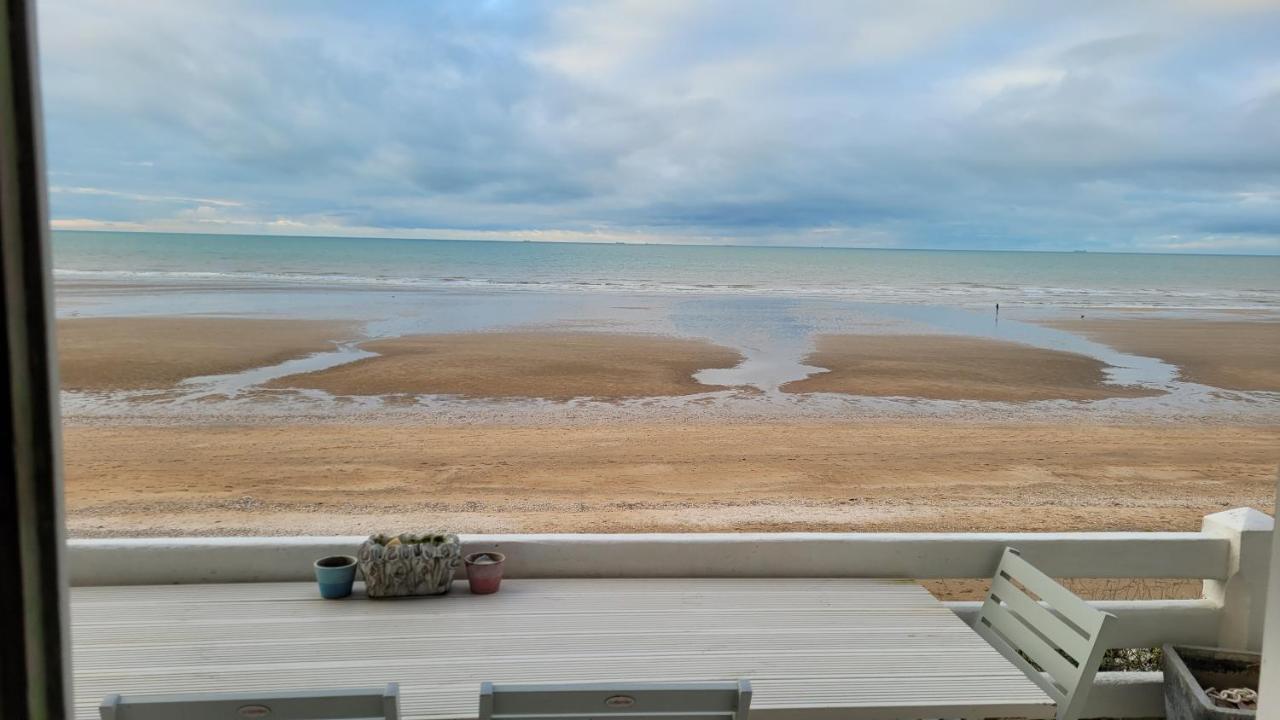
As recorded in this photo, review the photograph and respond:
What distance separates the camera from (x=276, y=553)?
281 centimetres

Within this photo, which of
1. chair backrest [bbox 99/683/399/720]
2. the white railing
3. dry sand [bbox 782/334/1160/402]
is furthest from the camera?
dry sand [bbox 782/334/1160/402]

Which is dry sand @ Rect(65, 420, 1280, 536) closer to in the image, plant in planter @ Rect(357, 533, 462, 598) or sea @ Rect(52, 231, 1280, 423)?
sea @ Rect(52, 231, 1280, 423)

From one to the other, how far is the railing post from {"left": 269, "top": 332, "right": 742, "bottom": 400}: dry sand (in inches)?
355

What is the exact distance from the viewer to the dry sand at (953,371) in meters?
12.6

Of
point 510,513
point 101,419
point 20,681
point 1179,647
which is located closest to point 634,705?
point 20,681

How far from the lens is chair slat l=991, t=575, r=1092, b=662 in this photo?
89.7 inches

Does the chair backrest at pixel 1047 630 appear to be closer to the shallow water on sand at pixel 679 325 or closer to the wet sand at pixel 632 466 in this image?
the wet sand at pixel 632 466

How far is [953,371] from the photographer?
14305 millimetres

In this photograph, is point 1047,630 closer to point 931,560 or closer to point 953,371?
point 931,560

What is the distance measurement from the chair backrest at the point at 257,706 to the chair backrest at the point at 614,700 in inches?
7.5

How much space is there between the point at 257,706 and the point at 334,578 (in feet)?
3.87

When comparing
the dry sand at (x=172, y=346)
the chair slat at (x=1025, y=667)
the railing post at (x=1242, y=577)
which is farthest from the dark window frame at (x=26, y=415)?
the dry sand at (x=172, y=346)

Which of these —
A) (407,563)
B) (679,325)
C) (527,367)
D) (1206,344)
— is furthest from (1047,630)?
(1206,344)

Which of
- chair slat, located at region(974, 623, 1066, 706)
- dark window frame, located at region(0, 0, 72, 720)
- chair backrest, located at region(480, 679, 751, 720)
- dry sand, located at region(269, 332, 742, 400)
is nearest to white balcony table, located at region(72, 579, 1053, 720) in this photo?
chair slat, located at region(974, 623, 1066, 706)
